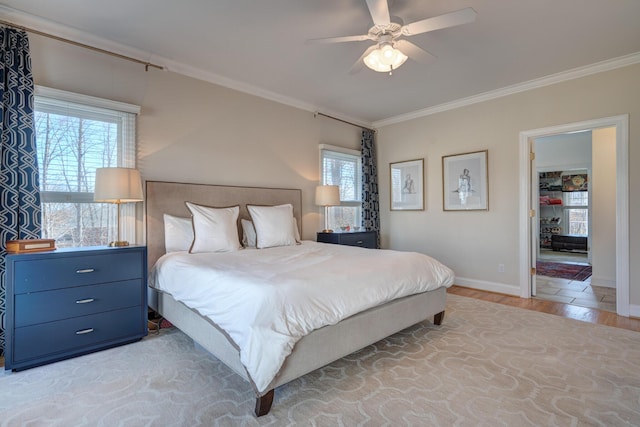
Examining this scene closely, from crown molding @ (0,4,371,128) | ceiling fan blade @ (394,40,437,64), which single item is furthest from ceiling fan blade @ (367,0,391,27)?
crown molding @ (0,4,371,128)

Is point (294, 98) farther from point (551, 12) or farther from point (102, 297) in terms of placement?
point (102, 297)

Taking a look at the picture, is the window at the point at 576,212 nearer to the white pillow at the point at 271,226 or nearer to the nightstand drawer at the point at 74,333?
the white pillow at the point at 271,226

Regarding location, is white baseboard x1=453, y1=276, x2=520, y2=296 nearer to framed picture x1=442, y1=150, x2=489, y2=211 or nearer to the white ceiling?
framed picture x1=442, y1=150, x2=489, y2=211

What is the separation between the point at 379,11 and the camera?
2.11 metres

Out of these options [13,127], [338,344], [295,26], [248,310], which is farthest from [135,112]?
[338,344]

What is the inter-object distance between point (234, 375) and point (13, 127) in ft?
8.46

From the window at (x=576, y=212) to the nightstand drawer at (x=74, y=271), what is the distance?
10517 mm

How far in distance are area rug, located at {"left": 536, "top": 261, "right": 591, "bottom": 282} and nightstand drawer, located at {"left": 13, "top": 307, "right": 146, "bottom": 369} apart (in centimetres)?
634

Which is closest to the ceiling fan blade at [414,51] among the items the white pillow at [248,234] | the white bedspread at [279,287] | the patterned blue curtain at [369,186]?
the white bedspread at [279,287]

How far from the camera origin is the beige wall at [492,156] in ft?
11.0

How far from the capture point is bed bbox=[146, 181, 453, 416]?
1789mm

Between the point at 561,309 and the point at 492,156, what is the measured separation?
81.4 inches

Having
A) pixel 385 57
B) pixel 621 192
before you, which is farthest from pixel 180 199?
pixel 621 192

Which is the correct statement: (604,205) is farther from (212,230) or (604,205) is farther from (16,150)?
(16,150)
